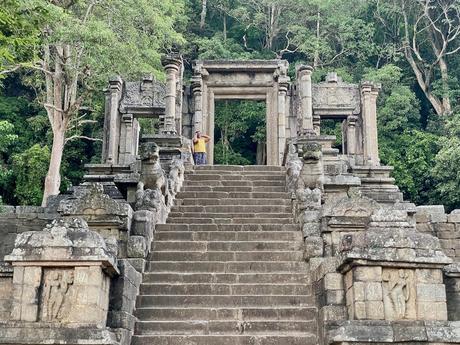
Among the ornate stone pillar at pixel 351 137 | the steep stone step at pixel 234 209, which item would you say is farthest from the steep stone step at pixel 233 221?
the ornate stone pillar at pixel 351 137

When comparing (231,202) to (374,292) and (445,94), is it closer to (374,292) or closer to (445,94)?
(374,292)

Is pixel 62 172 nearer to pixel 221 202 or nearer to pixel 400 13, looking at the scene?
pixel 221 202

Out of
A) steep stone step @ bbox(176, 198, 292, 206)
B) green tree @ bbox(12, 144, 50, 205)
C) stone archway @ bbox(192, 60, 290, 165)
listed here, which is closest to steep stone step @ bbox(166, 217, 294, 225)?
steep stone step @ bbox(176, 198, 292, 206)

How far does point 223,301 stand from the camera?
7395 millimetres

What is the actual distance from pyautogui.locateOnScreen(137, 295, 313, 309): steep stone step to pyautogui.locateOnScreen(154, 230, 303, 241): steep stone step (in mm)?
1771

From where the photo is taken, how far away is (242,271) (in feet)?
26.8

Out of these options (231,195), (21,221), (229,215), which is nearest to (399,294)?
(229,215)

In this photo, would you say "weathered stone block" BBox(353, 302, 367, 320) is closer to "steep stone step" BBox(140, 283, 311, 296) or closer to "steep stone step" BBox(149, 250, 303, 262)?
"steep stone step" BBox(140, 283, 311, 296)

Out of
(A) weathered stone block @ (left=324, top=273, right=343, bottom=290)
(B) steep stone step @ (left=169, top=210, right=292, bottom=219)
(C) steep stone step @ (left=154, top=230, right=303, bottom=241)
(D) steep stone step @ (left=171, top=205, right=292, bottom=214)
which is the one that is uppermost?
(D) steep stone step @ (left=171, top=205, right=292, bottom=214)

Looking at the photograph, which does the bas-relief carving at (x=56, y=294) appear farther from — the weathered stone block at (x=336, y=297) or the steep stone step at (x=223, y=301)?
the weathered stone block at (x=336, y=297)

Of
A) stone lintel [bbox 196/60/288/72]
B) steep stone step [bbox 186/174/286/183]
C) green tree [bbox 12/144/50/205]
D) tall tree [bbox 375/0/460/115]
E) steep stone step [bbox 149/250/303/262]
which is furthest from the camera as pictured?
tall tree [bbox 375/0/460/115]

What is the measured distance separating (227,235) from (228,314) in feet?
7.41

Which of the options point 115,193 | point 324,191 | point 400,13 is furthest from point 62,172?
point 400,13

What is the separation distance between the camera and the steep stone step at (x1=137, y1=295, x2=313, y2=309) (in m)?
7.35
